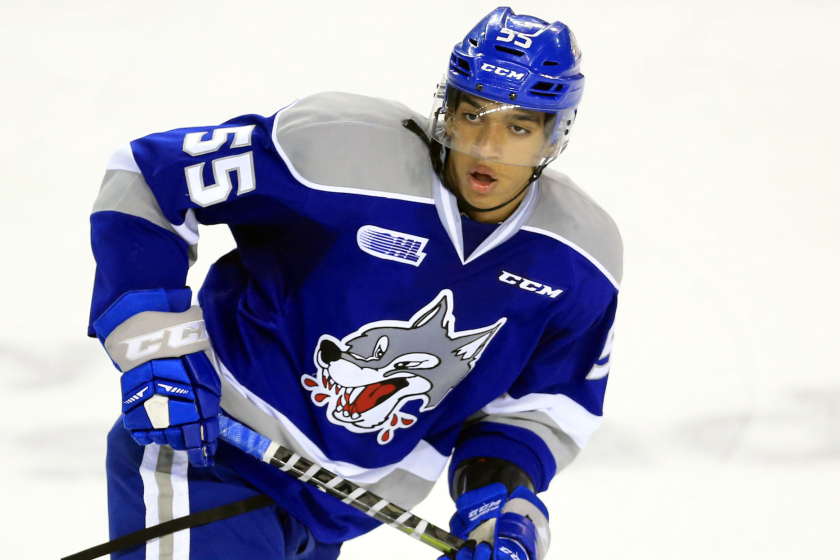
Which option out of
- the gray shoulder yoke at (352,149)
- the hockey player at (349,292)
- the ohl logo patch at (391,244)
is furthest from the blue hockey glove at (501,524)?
the gray shoulder yoke at (352,149)

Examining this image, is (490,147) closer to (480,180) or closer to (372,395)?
(480,180)

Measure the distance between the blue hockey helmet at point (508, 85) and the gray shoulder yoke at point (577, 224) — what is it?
109 mm

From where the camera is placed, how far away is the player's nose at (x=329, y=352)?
6.20 feet

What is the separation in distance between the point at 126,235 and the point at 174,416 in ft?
1.05

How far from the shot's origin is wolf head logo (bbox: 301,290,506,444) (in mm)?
1870

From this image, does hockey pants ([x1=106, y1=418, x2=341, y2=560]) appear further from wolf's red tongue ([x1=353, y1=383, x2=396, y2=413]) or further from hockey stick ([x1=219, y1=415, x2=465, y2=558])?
wolf's red tongue ([x1=353, y1=383, x2=396, y2=413])

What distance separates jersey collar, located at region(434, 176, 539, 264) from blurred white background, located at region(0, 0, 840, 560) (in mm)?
→ 995

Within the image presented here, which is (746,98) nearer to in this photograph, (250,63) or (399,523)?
(250,63)

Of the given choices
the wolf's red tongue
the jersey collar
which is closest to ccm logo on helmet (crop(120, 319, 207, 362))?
the wolf's red tongue

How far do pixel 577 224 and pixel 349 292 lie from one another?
0.43m

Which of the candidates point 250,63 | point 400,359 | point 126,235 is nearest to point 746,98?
point 250,63

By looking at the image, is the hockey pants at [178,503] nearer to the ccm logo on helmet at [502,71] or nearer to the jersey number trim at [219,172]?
the jersey number trim at [219,172]

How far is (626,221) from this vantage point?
11.1 feet

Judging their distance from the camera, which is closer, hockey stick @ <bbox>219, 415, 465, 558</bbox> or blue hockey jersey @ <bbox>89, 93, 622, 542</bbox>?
blue hockey jersey @ <bbox>89, 93, 622, 542</bbox>
